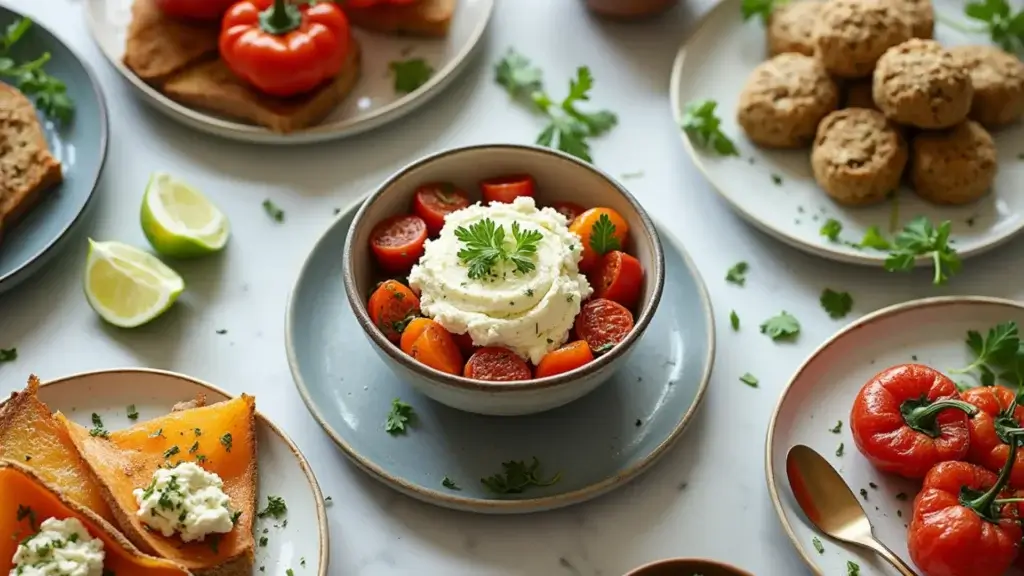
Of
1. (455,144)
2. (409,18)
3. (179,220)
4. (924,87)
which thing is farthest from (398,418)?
(924,87)

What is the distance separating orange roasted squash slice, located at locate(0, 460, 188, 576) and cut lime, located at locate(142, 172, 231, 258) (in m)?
0.79

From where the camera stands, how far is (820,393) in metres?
2.30

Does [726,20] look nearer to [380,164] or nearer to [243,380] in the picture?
[380,164]

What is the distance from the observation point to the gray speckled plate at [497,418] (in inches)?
84.2

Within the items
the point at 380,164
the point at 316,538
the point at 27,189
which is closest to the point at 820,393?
the point at 316,538

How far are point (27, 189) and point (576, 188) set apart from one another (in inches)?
54.6

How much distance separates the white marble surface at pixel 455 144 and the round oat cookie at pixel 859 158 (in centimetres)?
20

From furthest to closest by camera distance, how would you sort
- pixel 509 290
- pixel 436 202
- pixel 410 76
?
pixel 410 76, pixel 436 202, pixel 509 290

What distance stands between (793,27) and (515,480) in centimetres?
165

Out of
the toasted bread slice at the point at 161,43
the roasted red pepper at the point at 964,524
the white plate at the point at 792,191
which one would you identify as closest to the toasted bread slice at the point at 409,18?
the toasted bread slice at the point at 161,43

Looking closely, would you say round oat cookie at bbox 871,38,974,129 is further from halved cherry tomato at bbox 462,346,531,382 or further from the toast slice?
the toast slice

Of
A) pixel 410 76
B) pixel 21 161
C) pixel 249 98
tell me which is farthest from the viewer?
pixel 410 76

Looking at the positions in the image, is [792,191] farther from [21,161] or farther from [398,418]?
[21,161]

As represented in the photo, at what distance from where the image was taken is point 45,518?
189cm
